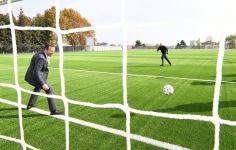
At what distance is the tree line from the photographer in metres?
53.8

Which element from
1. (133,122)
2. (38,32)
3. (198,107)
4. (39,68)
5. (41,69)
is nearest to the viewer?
(133,122)

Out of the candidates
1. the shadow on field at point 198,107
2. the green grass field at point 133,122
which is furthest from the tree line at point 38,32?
the shadow on field at point 198,107

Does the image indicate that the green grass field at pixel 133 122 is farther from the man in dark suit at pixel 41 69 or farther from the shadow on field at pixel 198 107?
the man in dark suit at pixel 41 69

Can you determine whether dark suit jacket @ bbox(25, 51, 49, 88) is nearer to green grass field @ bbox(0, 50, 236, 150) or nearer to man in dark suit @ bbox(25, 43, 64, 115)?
man in dark suit @ bbox(25, 43, 64, 115)

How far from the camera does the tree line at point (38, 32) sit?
5384cm

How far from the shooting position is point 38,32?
55094mm

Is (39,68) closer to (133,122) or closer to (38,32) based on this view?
(133,122)

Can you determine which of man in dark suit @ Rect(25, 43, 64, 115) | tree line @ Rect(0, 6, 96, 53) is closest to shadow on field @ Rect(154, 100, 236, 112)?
man in dark suit @ Rect(25, 43, 64, 115)

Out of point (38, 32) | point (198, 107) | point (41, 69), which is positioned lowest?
point (198, 107)

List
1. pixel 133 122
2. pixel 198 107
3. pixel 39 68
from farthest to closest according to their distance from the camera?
pixel 198 107 → pixel 39 68 → pixel 133 122

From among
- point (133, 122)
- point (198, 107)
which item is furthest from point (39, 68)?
point (198, 107)

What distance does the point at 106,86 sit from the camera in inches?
415

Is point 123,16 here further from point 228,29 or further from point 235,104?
point 235,104

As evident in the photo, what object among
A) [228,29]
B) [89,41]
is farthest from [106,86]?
[89,41]
